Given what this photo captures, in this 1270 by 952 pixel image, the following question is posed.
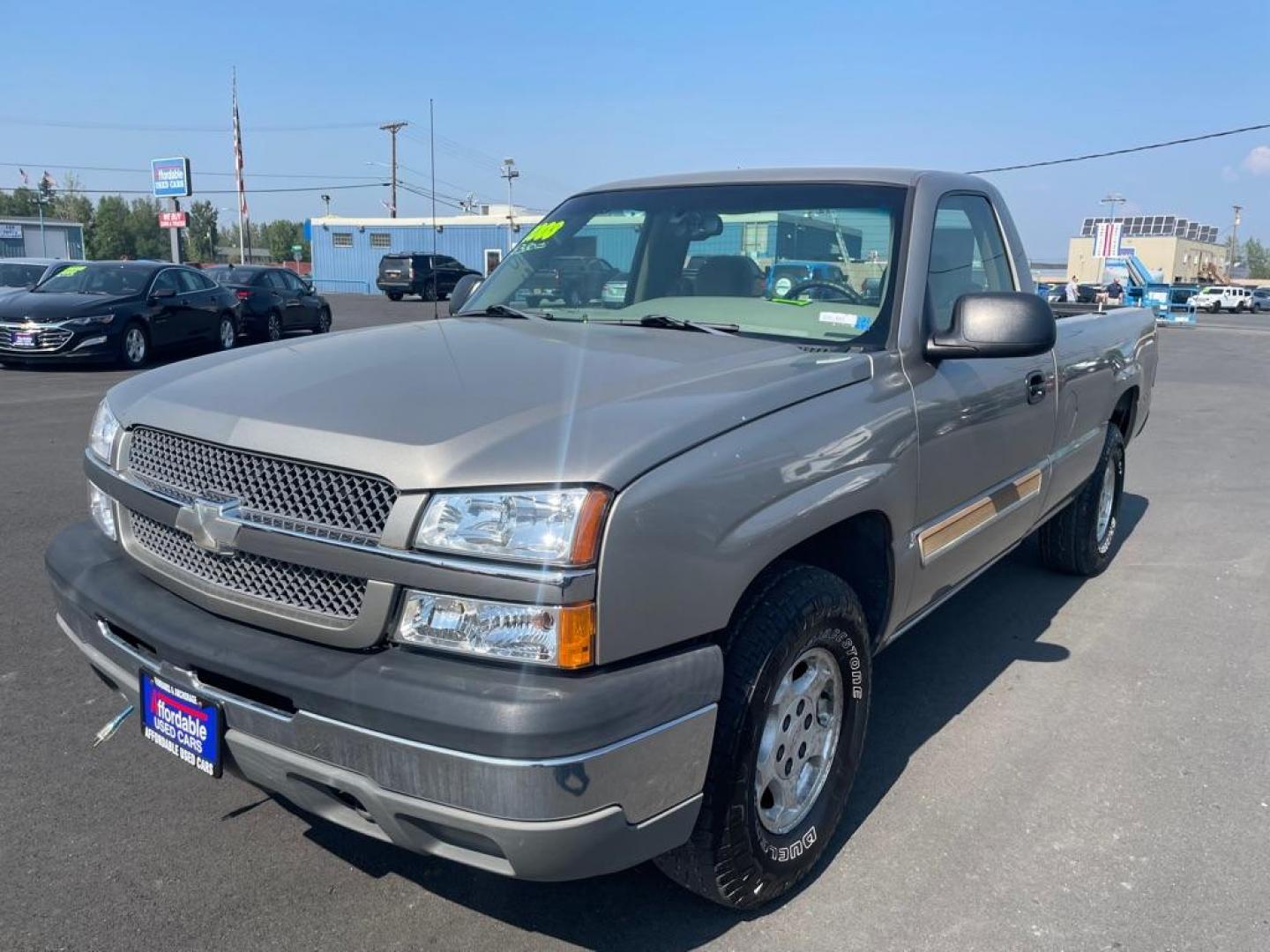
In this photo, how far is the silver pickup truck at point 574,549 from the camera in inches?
79.5

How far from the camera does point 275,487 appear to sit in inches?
90.7

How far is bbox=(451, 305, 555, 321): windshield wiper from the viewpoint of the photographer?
3718mm

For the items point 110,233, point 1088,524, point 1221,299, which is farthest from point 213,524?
point 110,233

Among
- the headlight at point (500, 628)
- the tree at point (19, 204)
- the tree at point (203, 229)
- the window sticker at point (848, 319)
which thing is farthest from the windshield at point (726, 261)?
the tree at point (203, 229)

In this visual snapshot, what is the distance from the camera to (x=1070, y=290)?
33.9 m

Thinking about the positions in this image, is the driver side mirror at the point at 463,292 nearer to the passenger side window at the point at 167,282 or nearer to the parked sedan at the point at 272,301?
the passenger side window at the point at 167,282

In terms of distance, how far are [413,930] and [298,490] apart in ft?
3.80

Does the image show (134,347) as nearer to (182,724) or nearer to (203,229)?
(182,724)

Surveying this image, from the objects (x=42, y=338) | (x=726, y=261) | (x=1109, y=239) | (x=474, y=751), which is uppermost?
(x=1109, y=239)

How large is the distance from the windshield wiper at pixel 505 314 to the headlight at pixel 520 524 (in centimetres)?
172

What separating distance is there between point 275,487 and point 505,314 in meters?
1.67

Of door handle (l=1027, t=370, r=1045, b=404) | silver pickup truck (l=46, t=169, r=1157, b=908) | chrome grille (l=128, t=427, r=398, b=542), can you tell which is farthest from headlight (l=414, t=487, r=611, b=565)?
door handle (l=1027, t=370, r=1045, b=404)

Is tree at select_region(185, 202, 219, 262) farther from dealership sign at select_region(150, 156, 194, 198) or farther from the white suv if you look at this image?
the white suv

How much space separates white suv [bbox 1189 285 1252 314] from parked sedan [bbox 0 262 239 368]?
60356mm
